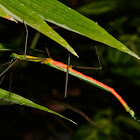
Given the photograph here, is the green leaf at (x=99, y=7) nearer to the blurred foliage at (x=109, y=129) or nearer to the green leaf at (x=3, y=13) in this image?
the blurred foliage at (x=109, y=129)

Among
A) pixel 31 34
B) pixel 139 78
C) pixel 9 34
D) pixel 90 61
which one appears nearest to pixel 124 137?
pixel 139 78

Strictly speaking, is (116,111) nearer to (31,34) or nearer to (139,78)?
(139,78)

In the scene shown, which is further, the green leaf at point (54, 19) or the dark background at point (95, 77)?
the dark background at point (95, 77)

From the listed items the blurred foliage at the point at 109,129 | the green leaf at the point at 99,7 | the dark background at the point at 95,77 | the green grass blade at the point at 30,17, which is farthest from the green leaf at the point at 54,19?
the blurred foliage at the point at 109,129

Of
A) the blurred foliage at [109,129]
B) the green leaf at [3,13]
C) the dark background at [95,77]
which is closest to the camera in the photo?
the green leaf at [3,13]

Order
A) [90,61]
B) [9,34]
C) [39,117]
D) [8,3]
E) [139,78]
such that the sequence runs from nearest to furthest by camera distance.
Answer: [8,3]
[139,78]
[90,61]
[9,34]
[39,117]

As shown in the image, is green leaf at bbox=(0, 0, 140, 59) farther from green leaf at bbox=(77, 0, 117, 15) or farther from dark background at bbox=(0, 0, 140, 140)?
green leaf at bbox=(77, 0, 117, 15)

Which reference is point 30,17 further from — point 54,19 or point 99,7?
point 99,7

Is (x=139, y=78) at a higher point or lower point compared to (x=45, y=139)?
higher

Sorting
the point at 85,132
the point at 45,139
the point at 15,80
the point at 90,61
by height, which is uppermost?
the point at 90,61
